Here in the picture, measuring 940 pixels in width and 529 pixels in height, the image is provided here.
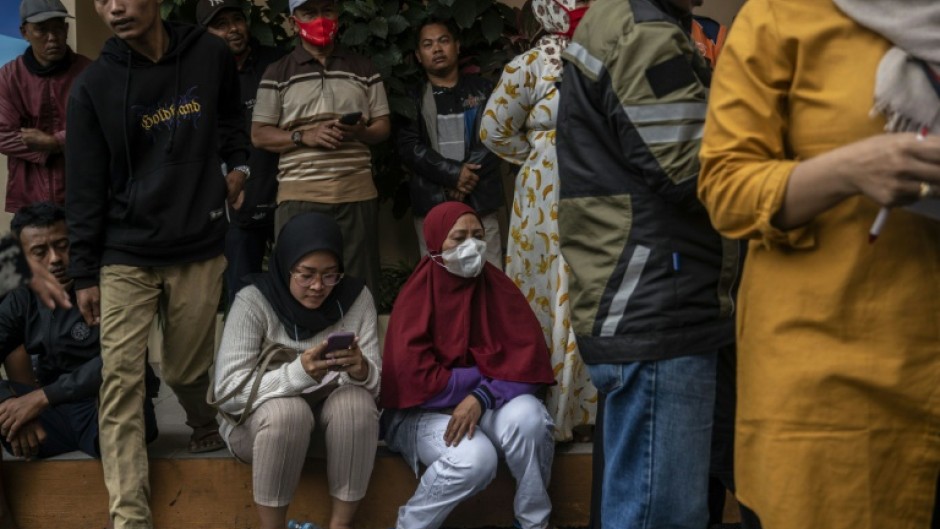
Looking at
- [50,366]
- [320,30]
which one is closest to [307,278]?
[50,366]

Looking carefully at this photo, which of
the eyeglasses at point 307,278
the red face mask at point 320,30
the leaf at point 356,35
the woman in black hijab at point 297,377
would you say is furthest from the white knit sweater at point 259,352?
the leaf at point 356,35

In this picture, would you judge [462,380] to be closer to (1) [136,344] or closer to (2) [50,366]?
(1) [136,344]

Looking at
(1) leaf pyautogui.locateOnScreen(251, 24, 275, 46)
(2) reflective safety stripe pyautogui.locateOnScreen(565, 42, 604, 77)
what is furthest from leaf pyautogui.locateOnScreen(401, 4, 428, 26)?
(2) reflective safety stripe pyautogui.locateOnScreen(565, 42, 604, 77)

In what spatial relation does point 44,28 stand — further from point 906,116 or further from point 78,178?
point 906,116

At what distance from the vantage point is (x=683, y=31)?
9.10 feet

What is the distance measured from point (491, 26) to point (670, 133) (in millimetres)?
4203

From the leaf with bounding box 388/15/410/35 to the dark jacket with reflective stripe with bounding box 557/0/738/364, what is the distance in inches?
157

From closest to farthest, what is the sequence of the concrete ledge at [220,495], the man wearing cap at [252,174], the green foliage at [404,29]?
the concrete ledge at [220,495] < the man wearing cap at [252,174] < the green foliage at [404,29]

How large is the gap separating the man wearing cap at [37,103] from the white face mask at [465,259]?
2.19 m

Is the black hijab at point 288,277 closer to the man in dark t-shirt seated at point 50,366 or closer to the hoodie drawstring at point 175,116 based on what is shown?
the hoodie drawstring at point 175,116

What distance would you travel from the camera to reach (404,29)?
6738mm

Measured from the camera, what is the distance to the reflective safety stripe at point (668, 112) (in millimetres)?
2688

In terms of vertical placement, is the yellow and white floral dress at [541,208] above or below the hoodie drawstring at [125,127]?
below

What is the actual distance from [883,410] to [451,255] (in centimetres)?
301
